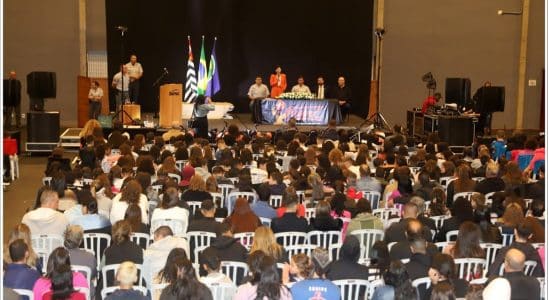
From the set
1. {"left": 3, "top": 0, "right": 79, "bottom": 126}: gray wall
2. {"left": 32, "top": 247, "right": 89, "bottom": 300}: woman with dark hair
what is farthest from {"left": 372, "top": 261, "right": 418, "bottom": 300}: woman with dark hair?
{"left": 3, "top": 0, "right": 79, "bottom": 126}: gray wall

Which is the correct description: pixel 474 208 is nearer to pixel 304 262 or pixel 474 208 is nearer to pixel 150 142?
pixel 304 262

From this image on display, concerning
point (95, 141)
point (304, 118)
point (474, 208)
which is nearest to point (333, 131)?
point (304, 118)

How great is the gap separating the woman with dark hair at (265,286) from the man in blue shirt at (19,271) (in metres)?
1.60

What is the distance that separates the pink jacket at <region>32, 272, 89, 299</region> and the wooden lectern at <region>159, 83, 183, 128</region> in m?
12.9

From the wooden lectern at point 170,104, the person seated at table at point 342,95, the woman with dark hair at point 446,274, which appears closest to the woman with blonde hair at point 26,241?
the woman with dark hair at point 446,274

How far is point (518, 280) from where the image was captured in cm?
616

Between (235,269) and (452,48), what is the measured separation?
18474mm

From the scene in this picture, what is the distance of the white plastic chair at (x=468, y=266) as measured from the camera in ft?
23.2

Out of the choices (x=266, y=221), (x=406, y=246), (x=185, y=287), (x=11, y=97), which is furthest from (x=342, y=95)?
(x=185, y=287)

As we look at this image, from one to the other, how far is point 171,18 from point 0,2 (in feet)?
66.2

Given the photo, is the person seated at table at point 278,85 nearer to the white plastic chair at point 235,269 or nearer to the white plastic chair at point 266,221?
the white plastic chair at point 266,221

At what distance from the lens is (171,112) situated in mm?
19172

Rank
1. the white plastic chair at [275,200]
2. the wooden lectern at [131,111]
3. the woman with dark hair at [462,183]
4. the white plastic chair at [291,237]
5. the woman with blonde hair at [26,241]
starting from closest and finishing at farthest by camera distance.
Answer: the woman with blonde hair at [26,241] < the white plastic chair at [291,237] < the white plastic chair at [275,200] < the woman with dark hair at [462,183] < the wooden lectern at [131,111]

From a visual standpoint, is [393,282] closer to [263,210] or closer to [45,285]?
[45,285]
